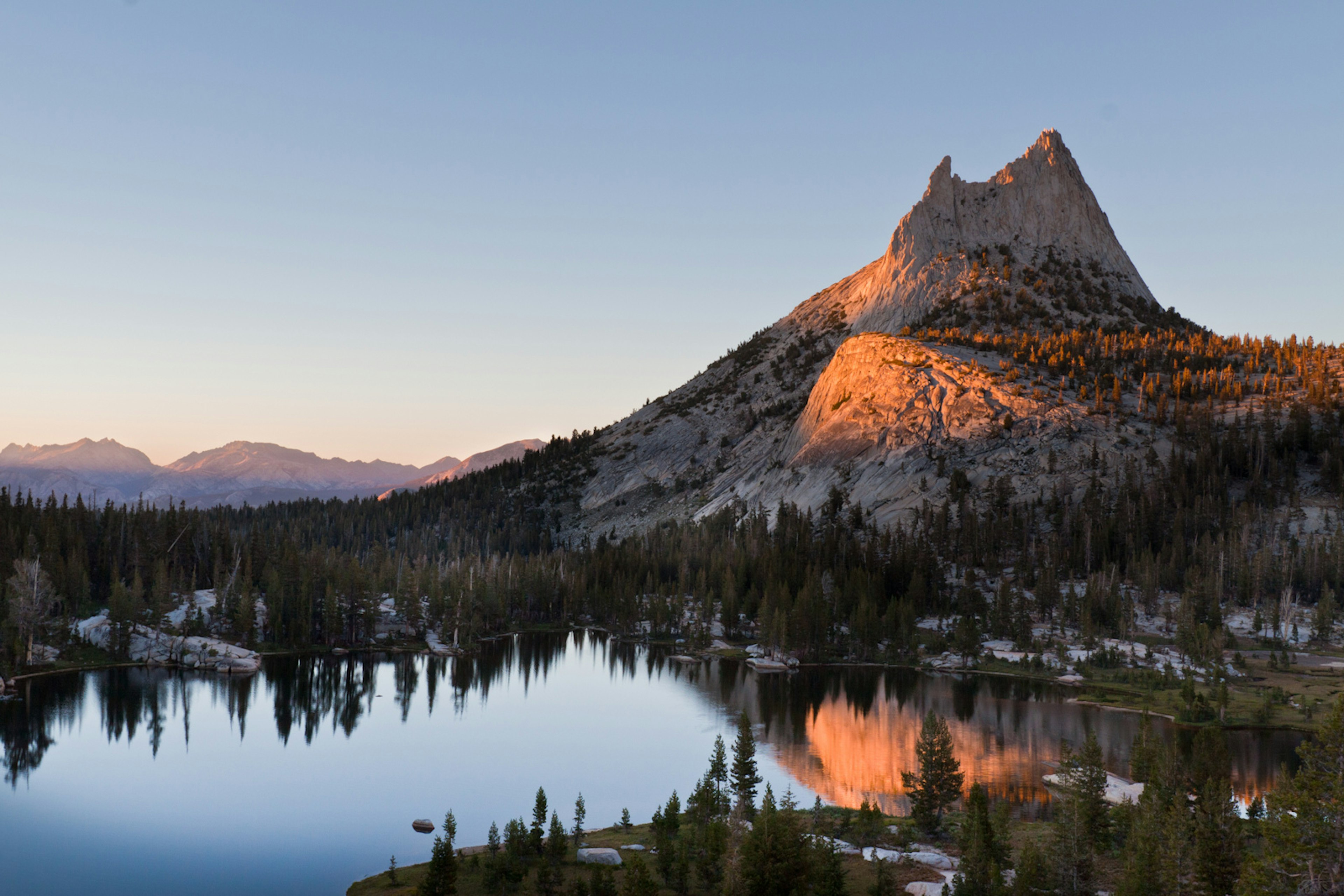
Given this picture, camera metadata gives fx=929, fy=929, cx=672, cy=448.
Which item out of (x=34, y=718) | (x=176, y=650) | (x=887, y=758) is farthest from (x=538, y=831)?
(x=176, y=650)

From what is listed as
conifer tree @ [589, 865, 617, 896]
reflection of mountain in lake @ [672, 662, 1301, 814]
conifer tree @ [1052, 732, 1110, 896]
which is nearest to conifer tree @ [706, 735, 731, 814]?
reflection of mountain in lake @ [672, 662, 1301, 814]

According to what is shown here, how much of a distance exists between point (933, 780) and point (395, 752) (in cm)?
4887

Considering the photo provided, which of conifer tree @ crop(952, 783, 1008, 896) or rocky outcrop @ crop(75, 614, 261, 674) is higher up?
conifer tree @ crop(952, 783, 1008, 896)

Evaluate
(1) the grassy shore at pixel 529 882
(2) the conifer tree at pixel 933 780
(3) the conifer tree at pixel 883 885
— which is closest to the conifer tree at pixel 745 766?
(1) the grassy shore at pixel 529 882

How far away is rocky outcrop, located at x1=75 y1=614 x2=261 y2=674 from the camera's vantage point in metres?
119

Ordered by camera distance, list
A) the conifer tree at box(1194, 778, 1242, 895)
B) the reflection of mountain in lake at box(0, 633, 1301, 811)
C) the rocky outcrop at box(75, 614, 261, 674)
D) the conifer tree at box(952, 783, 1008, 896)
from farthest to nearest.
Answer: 1. the rocky outcrop at box(75, 614, 261, 674)
2. the reflection of mountain in lake at box(0, 633, 1301, 811)
3. the conifer tree at box(952, 783, 1008, 896)
4. the conifer tree at box(1194, 778, 1242, 895)

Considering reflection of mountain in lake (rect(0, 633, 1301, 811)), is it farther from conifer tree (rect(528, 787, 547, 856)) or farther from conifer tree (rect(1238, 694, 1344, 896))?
conifer tree (rect(1238, 694, 1344, 896))

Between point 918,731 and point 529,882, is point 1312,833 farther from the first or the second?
point 918,731

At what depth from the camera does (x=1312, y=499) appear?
164 metres

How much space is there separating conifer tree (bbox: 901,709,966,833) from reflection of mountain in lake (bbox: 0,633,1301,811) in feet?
35.2

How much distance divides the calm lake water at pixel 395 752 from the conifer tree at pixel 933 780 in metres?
9.37

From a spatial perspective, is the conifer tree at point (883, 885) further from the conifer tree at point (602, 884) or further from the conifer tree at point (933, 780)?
the conifer tree at point (933, 780)

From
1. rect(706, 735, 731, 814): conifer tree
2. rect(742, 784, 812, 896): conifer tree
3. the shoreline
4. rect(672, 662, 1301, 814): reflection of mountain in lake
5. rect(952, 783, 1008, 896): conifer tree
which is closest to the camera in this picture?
rect(952, 783, 1008, 896): conifer tree

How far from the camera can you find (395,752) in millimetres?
82812
